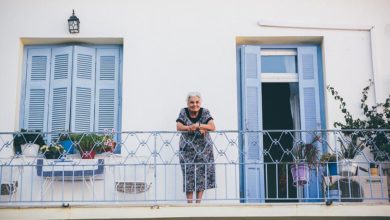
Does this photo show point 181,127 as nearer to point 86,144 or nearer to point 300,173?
point 86,144

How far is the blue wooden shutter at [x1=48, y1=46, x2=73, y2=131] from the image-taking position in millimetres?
10977

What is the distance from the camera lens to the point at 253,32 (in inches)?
439

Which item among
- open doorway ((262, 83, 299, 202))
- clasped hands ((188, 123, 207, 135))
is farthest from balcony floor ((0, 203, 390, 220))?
open doorway ((262, 83, 299, 202))

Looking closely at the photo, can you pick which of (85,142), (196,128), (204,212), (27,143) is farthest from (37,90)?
(204,212)

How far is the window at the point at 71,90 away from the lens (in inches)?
433

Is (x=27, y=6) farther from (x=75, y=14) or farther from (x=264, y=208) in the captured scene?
(x=264, y=208)

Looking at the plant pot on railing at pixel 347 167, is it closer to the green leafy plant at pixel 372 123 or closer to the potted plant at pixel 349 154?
the potted plant at pixel 349 154

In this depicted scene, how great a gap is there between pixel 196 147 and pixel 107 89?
1.95m

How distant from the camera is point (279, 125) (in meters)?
12.1

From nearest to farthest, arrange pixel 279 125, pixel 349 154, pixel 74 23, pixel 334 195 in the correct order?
pixel 334 195 < pixel 349 154 < pixel 74 23 < pixel 279 125

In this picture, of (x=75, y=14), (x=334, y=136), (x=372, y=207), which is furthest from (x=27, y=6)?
(x=372, y=207)

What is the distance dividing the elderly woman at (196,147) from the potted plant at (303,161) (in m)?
1.14

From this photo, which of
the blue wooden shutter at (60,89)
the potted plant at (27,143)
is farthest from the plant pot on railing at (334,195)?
the potted plant at (27,143)

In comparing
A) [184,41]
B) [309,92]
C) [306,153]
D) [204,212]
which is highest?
[184,41]
